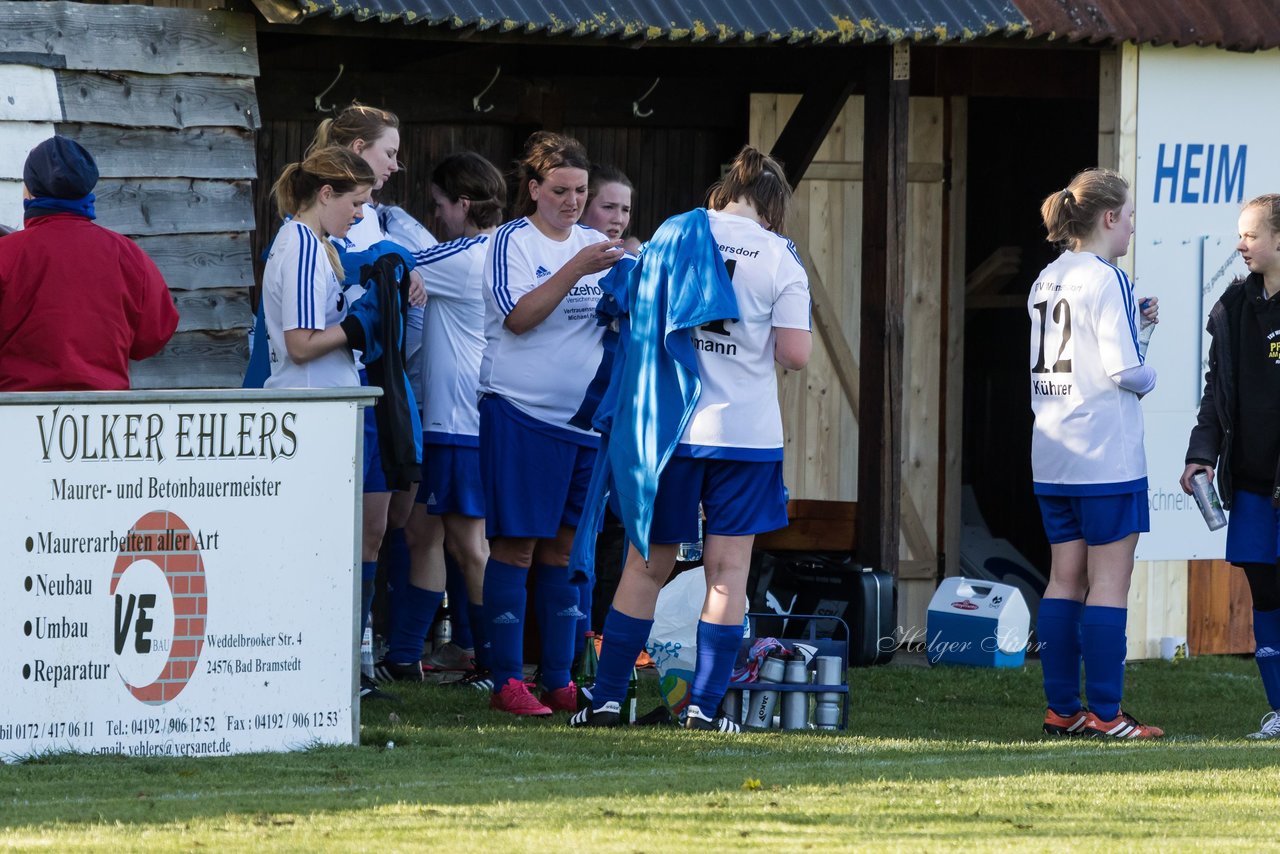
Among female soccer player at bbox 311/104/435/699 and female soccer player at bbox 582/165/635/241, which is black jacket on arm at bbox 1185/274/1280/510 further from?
female soccer player at bbox 311/104/435/699

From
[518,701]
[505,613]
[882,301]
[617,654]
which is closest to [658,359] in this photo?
[617,654]

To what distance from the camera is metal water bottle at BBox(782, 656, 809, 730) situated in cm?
683

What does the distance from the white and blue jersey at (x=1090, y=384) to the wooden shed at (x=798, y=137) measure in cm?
207

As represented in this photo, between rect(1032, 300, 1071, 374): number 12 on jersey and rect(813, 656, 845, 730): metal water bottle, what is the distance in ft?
3.98

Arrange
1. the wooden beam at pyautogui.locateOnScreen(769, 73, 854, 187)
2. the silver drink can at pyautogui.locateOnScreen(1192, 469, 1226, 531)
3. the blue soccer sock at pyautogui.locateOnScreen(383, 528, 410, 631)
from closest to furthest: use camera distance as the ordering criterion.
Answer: the silver drink can at pyautogui.locateOnScreen(1192, 469, 1226, 531), the blue soccer sock at pyautogui.locateOnScreen(383, 528, 410, 631), the wooden beam at pyautogui.locateOnScreen(769, 73, 854, 187)

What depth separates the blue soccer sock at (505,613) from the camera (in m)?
6.95

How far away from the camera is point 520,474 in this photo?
6.89 m

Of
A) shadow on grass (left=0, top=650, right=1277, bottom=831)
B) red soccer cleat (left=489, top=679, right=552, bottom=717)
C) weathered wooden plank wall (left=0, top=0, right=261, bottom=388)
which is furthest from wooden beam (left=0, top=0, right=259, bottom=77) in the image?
red soccer cleat (left=489, top=679, right=552, bottom=717)

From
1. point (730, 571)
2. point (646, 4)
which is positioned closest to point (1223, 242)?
point (646, 4)

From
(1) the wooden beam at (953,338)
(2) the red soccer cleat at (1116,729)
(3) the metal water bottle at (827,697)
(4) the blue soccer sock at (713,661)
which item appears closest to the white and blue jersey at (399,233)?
(4) the blue soccer sock at (713,661)

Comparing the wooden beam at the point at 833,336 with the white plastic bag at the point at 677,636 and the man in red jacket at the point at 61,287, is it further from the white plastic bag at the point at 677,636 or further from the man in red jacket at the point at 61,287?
the man in red jacket at the point at 61,287

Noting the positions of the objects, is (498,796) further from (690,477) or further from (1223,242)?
(1223,242)

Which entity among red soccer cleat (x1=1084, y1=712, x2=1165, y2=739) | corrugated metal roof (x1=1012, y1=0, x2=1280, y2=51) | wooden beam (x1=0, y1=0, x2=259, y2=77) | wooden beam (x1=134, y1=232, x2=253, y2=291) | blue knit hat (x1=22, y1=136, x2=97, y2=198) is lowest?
red soccer cleat (x1=1084, y1=712, x2=1165, y2=739)

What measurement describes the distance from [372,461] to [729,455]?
4.62 ft
